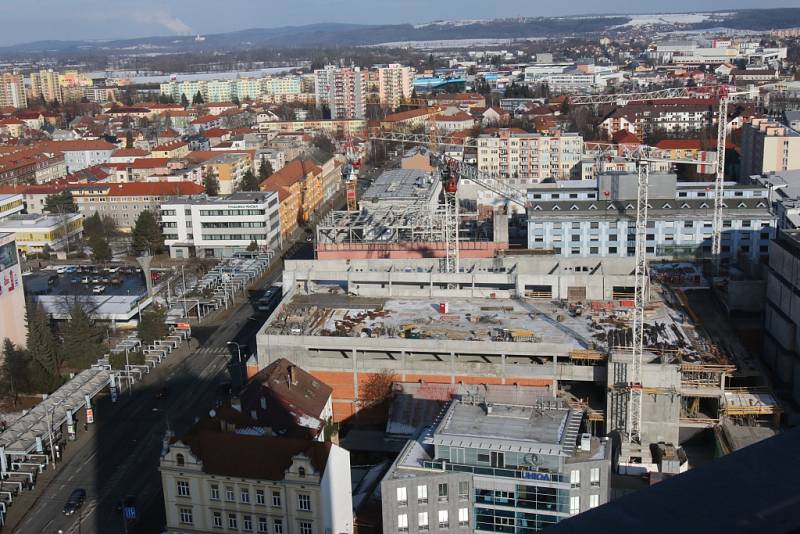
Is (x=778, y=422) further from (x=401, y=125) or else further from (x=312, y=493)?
(x=401, y=125)

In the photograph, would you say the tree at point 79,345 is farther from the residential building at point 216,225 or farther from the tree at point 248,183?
the tree at point 248,183

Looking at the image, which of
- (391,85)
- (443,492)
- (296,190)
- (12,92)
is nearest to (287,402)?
(443,492)

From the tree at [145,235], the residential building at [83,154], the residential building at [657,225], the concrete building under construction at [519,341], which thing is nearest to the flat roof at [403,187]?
the residential building at [657,225]

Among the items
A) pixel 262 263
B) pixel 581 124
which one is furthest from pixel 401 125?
pixel 262 263

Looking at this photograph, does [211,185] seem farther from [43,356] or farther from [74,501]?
[74,501]

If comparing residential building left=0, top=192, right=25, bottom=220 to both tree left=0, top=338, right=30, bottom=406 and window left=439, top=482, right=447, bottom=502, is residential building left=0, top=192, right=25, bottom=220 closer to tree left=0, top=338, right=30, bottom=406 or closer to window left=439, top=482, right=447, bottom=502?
tree left=0, top=338, right=30, bottom=406

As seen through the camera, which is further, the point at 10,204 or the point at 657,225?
the point at 10,204
